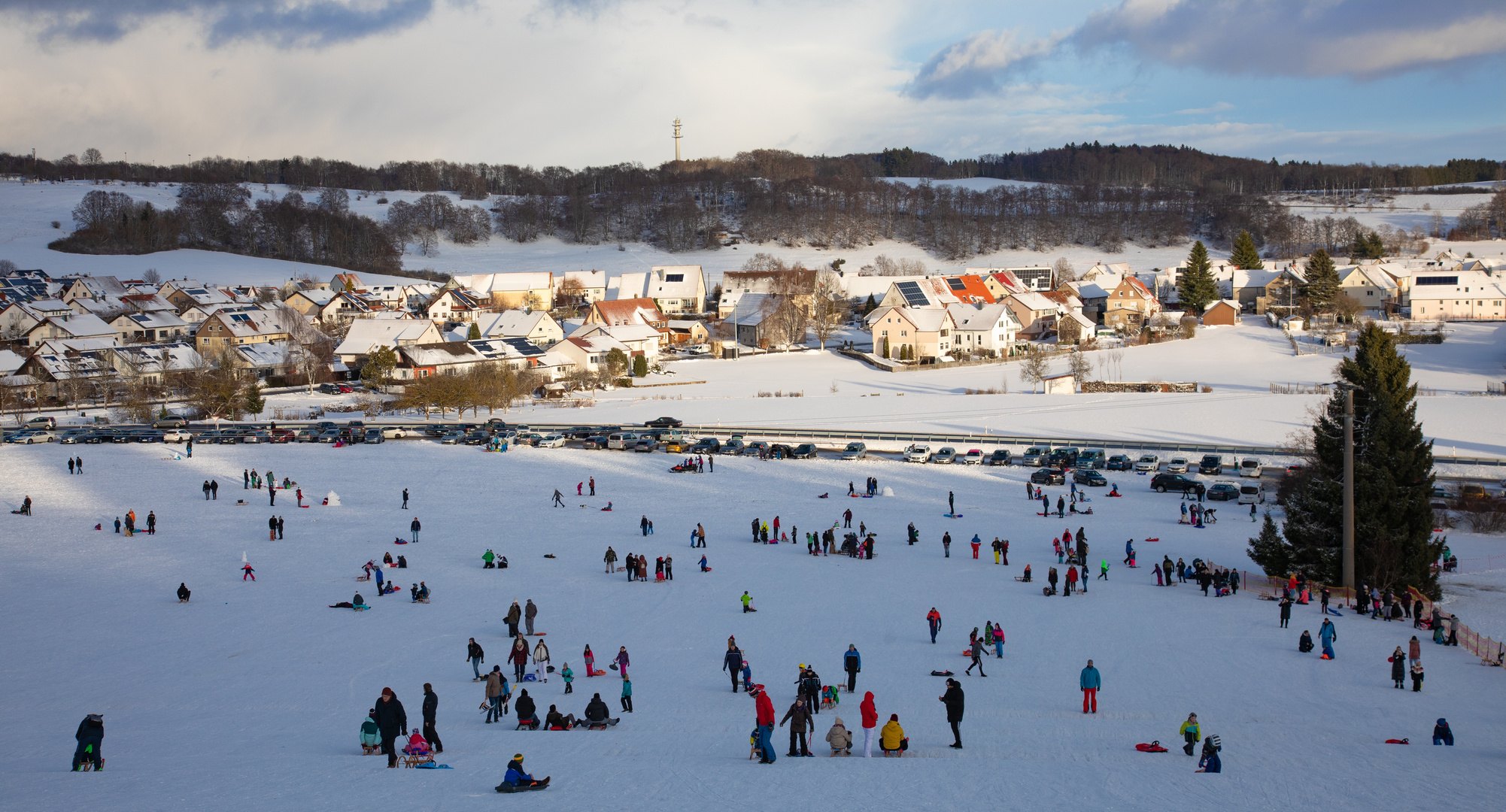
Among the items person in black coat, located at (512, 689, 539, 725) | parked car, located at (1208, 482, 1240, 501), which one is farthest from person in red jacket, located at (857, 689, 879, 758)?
parked car, located at (1208, 482, 1240, 501)

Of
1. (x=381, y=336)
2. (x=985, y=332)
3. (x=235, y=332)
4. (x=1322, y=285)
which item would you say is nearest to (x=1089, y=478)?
(x=985, y=332)

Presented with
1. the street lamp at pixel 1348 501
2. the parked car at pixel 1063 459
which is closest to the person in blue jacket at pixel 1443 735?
the street lamp at pixel 1348 501

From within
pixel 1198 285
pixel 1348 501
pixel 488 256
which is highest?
pixel 488 256

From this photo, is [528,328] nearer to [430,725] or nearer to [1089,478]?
[1089,478]

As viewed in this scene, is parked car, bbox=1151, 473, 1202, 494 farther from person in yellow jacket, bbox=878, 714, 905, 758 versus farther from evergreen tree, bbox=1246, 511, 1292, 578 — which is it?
person in yellow jacket, bbox=878, 714, 905, 758

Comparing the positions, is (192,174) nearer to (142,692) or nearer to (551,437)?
(551,437)

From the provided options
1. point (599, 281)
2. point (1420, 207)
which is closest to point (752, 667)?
point (599, 281)
